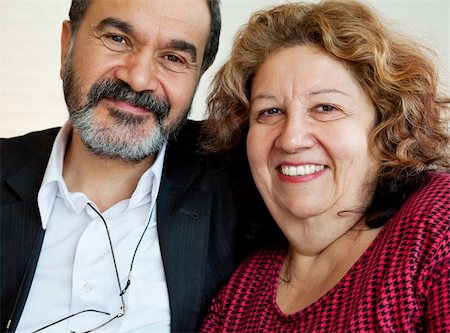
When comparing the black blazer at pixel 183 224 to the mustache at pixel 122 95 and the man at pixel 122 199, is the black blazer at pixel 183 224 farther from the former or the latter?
the mustache at pixel 122 95

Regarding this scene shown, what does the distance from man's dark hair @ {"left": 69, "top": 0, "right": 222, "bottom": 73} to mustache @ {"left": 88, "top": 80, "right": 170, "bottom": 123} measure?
0.26 meters

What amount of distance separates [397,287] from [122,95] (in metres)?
0.96

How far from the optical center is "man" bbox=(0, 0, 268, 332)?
5.38 feet

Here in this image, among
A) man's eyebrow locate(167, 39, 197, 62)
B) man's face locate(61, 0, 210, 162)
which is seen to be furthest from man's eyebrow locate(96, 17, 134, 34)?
man's eyebrow locate(167, 39, 197, 62)

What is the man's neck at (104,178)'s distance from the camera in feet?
5.95

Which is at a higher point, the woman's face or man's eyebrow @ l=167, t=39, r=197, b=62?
man's eyebrow @ l=167, t=39, r=197, b=62

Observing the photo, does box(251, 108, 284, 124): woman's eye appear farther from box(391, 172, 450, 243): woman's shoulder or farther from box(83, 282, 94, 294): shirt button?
box(83, 282, 94, 294): shirt button

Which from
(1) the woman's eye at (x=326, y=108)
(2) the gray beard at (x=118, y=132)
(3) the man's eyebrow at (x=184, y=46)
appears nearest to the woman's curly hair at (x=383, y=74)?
(1) the woman's eye at (x=326, y=108)

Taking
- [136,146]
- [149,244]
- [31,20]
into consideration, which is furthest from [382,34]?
[31,20]

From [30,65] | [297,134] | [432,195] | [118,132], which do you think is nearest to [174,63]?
[118,132]

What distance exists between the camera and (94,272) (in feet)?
5.50

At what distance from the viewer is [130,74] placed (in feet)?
5.58

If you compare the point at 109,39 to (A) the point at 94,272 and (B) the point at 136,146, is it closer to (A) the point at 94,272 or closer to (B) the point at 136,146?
(B) the point at 136,146

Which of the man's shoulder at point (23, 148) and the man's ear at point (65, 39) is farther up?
the man's ear at point (65, 39)
